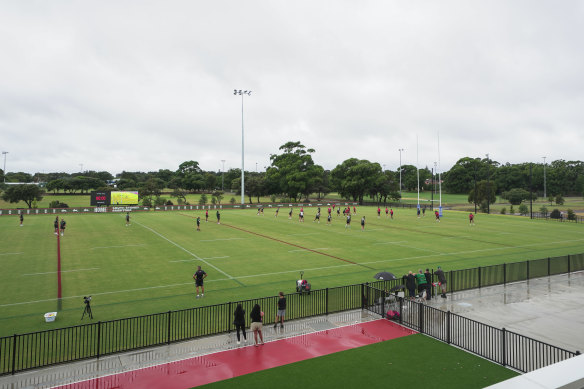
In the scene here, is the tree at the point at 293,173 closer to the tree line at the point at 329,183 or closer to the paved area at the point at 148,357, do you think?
the tree line at the point at 329,183

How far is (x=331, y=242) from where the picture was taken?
31.0m

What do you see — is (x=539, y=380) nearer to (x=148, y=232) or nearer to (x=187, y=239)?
(x=187, y=239)

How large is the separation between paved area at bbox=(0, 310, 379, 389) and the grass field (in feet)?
13.0

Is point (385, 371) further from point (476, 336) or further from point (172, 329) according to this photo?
point (172, 329)

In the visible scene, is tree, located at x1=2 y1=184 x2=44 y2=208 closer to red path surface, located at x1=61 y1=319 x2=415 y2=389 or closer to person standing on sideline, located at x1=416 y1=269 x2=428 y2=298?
red path surface, located at x1=61 y1=319 x2=415 y2=389

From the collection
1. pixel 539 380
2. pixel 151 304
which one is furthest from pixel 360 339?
pixel 151 304

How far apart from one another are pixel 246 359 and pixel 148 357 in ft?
9.09

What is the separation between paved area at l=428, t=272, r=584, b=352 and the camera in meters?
11.5

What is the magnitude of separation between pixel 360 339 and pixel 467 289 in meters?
8.19

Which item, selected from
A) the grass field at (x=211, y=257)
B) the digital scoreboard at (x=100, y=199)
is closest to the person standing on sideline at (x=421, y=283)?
the grass field at (x=211, y=257)

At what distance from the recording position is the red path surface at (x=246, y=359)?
28.9ft

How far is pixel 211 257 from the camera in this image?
2495cm

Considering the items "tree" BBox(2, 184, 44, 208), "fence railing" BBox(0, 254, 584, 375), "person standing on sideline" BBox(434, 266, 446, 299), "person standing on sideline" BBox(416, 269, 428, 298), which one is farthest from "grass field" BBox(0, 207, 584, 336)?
"tree" BBox(2, 184, 44, 208)

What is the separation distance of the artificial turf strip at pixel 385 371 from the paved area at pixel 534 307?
3.19m
